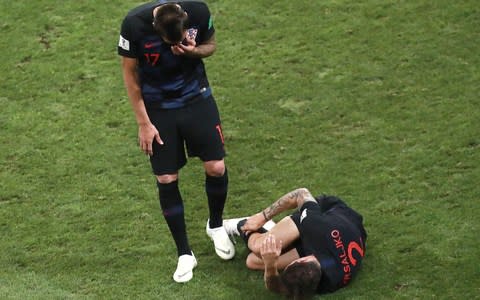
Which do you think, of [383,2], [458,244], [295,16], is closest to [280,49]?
[295,16]

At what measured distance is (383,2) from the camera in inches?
408

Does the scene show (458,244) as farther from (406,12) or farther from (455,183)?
(406,12)

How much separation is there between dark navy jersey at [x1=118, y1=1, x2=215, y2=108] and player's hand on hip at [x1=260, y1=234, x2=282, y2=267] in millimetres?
1129

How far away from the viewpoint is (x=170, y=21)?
6.02m

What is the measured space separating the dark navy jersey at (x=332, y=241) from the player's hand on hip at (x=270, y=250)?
1.05 ft

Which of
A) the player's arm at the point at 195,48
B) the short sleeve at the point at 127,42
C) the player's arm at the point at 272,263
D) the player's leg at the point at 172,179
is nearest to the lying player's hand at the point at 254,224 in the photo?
the player's leg at the point at 172,179

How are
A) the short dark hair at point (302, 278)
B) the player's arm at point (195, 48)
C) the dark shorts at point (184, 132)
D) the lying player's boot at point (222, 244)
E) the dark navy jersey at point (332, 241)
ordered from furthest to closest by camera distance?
the lying player's boot at point (222, 244), the dark shorts at point (184, 132), the dark navy jersey at point (332, 241), the player's arm at point (195, 48), the short dark hair at point (302, 278)

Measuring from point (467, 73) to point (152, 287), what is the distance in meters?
4.00

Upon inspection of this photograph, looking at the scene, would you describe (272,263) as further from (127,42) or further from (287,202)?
(127,42)

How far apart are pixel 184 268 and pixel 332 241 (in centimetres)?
110

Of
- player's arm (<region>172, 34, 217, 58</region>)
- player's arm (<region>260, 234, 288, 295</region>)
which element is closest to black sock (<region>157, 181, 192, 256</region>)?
player's arm (<region>260, 234, 288, 295</region>)

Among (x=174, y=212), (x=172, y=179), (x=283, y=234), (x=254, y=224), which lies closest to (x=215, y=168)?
(x=172, y=179)

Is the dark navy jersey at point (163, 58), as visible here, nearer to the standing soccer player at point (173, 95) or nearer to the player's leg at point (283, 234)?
the standing soccer player at point (173, 95)

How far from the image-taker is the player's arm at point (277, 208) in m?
6.87
